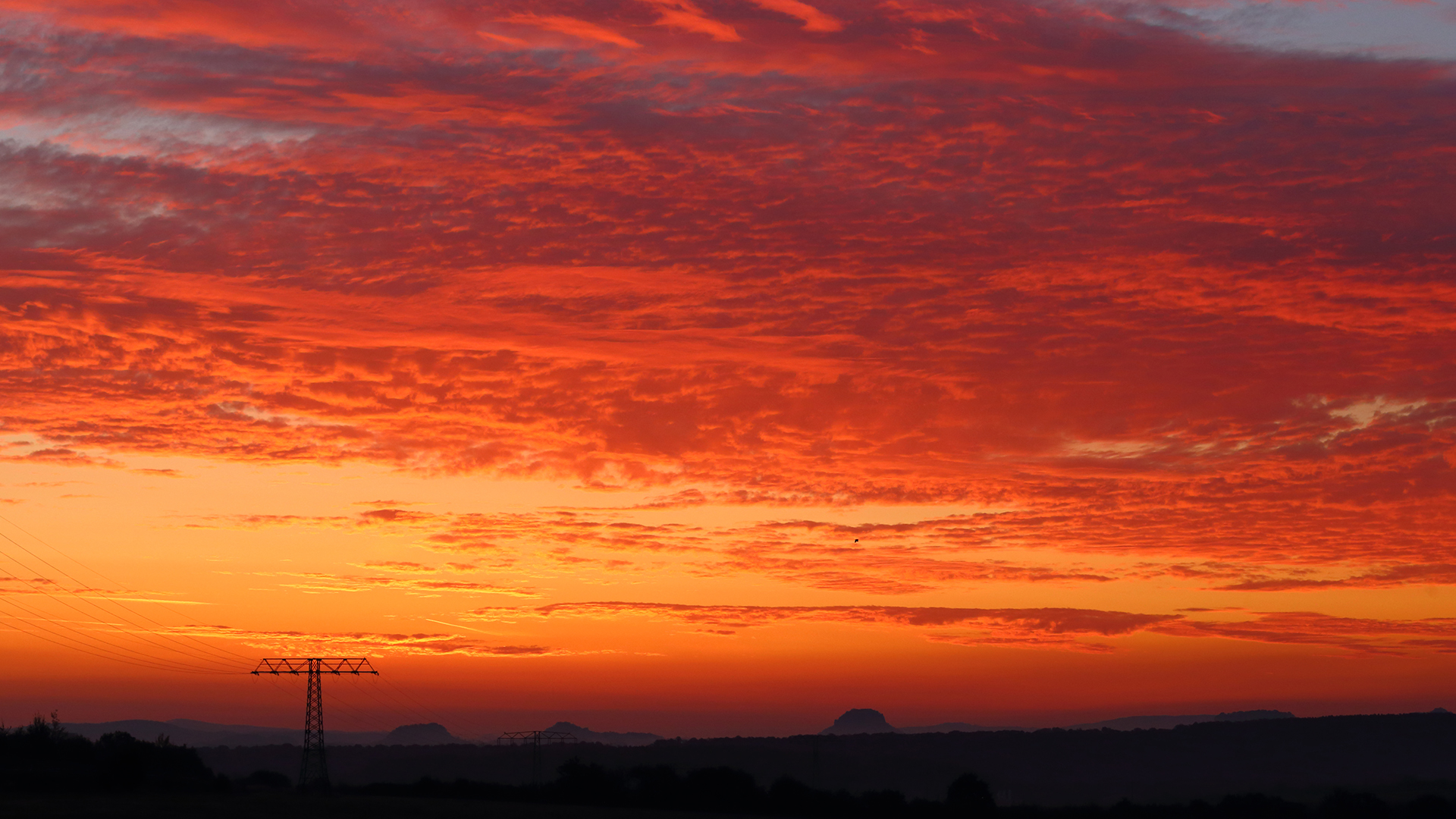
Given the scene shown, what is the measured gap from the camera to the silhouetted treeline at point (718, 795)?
123 metres

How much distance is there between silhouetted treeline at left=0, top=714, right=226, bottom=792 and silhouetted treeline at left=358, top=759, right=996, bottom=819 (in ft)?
63.3

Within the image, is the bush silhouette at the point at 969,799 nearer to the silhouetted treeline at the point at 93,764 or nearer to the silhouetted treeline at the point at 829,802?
the silhouetted treeline at the point at 829,802

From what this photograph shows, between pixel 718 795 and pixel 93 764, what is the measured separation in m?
56.9

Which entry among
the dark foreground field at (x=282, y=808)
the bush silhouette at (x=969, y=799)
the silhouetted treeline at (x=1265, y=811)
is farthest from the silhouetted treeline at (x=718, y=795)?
the dark foreground field at (x=282, y=808)

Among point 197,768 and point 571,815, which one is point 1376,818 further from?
point 197,768

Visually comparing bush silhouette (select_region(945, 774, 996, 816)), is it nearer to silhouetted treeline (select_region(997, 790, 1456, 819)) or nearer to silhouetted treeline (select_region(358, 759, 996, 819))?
silhouetted treeline (select_region(358, 759, 996, 819))

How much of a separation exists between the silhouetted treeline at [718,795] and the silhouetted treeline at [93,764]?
1931cm

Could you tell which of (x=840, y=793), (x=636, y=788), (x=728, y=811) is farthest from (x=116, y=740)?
(x=840, y=793)

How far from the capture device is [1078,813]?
429 feet

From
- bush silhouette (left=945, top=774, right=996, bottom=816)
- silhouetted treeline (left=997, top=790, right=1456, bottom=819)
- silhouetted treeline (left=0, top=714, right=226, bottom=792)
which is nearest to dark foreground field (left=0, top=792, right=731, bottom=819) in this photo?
silhouetted treeline (left=0, top=714, right=226, bottom=792)

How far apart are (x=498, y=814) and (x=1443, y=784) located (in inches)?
5971

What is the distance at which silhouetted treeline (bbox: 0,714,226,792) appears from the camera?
93.6m

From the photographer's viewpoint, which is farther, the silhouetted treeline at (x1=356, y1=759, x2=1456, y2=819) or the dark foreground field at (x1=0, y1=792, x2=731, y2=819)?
the silhouetted treeline at (x1=356, y1=759, x2=1456, y2=819)

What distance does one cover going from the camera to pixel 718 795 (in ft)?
421
